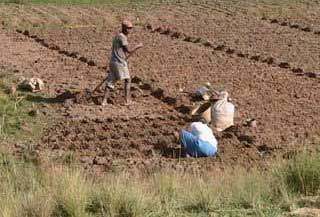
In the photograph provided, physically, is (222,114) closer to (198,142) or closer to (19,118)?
(198,142)

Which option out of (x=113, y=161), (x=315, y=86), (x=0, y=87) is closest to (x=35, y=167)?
(x=113, y=161)

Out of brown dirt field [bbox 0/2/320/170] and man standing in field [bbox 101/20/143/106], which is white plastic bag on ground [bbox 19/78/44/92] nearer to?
brown dirt field [bbox 0/2/320/170]

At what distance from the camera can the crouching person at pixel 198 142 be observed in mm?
10195

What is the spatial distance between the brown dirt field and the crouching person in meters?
0.19

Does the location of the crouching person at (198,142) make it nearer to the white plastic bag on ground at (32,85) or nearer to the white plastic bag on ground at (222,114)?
the white plastic bag on ground at (222,114)

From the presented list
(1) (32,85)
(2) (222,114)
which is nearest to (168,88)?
(1) (32,85)

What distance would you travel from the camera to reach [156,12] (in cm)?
2917

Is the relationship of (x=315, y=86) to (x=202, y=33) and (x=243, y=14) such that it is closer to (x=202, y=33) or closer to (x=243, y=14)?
(x=202, y=33)

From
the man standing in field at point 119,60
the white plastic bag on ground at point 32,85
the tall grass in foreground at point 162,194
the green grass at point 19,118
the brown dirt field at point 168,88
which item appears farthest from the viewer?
the white plastic bag on ground at point 32,85

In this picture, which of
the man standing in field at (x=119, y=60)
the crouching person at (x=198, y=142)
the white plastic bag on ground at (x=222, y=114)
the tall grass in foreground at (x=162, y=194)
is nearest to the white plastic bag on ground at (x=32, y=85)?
the man standing in field at (x=119, y=60)

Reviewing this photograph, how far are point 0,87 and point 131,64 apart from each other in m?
3.75

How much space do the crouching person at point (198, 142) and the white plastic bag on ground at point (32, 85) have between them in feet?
16.7

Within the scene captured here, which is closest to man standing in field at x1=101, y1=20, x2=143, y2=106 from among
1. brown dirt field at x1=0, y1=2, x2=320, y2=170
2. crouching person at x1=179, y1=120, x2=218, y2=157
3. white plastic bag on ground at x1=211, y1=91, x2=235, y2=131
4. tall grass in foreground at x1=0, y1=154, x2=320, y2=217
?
brown dirt field at x1=0, y1=2, x2=320, y2=170

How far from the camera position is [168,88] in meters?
14.8
